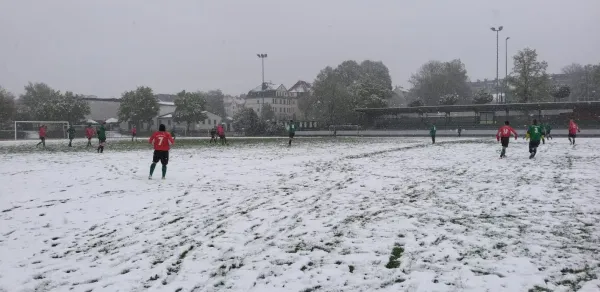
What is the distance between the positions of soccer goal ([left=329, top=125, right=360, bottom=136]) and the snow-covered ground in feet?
158

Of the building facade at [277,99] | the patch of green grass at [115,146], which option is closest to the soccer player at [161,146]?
the patch of green grass at [115,146]

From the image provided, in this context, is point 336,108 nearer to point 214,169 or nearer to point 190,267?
point 214,169

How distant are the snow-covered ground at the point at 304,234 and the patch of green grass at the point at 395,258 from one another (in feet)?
0.09

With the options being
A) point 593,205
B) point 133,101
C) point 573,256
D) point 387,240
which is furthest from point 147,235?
point 133,101

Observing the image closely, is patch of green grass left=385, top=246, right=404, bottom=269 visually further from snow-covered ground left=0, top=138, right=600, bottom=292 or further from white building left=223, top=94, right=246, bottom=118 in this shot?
white building left=223, top=94, right=246, bottom=118

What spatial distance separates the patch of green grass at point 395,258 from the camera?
510cm

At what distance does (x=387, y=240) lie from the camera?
20.1 ft

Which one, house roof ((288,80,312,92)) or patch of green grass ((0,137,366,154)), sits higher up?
house roof ((288,80,312,92))

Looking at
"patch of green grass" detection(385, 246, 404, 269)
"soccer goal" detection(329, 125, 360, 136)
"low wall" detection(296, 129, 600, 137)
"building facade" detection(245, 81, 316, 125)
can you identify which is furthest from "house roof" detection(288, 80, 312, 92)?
"patch of green grass" detection(385, 246, 404, 269)

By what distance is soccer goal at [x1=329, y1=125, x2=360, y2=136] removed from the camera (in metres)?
60.5

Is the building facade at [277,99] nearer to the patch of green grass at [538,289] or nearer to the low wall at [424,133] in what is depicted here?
the low wall at [424,133]

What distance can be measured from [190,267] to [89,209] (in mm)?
4688

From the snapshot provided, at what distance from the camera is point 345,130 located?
6253 centimetres

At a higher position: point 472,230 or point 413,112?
point 413,112
